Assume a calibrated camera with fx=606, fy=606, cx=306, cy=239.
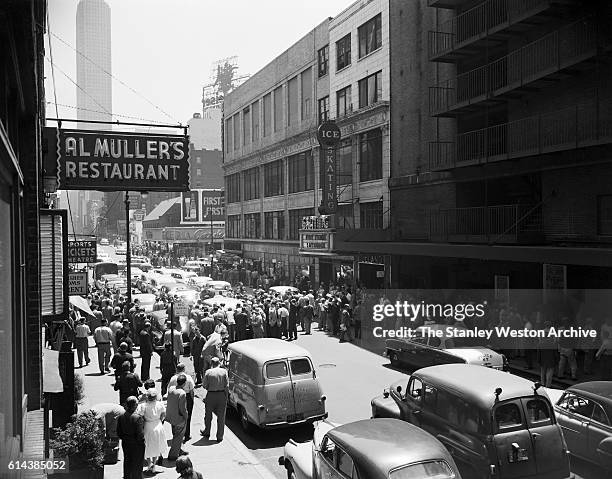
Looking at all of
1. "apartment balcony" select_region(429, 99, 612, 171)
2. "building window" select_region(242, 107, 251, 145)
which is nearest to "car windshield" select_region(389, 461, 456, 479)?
"apartment balcony" select_region(429, 99, 612, 171)

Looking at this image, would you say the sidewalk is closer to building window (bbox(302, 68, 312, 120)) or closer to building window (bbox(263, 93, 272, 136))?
building window (bbox(302, 68, 312, 120))

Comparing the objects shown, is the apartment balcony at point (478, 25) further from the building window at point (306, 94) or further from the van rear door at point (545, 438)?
the van rear door at point (545, 438)

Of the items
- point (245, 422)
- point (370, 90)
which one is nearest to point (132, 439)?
point (245, 422)

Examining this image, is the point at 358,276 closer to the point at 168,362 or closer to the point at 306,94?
the point at 306,94

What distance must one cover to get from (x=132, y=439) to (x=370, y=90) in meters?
32.2

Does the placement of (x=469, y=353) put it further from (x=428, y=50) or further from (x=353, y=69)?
(x=353, y=69)

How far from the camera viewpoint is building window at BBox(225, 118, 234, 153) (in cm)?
6775

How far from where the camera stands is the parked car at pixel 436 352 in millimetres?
16344

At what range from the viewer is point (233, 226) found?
6875cm

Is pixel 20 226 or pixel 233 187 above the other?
pixel 233 187

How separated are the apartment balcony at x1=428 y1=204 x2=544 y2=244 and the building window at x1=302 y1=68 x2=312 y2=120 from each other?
61.6ft

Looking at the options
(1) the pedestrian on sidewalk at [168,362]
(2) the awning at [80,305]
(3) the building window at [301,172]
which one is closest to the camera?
(1) the pedestrian on sidewalk at [168,362]

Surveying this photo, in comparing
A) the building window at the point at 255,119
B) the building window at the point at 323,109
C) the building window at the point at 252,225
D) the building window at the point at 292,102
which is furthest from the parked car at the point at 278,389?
the building window at the point at 255,119

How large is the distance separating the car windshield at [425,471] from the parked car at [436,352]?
8.52m
